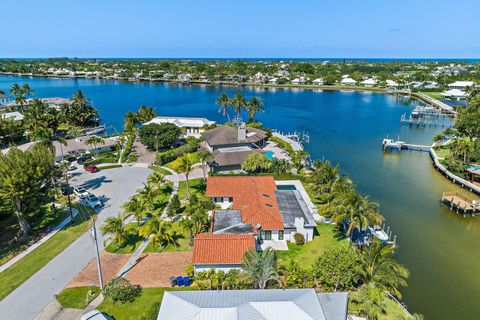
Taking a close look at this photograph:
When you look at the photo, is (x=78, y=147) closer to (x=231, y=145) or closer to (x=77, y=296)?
(x=231, y=145)

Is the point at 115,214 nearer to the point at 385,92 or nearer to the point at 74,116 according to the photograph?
the point at 74,116

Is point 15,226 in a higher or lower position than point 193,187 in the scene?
lower

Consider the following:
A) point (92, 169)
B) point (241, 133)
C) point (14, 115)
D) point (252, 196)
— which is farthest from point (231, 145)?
point (14, 115)

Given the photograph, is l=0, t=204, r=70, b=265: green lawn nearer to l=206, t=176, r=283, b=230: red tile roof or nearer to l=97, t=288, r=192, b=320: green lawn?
l=97, t=288, r=192, b=320: green lawn

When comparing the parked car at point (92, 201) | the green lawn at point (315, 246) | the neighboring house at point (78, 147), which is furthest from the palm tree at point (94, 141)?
the green lawn at point (315, 246)

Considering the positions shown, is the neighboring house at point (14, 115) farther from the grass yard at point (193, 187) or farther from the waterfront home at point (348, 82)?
the waterfront home at point (348, 82)

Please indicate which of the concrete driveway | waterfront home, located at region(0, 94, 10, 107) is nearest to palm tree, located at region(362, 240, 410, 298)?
the concrete driveway

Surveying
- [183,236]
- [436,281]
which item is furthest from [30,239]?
[436,281]

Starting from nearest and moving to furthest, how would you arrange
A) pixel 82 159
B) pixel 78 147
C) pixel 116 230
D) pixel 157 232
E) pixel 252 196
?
pixel 157 232 → pixel 116 230 → pixel 252 196 → pixel 82 159 → pixel 78 147
